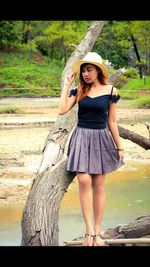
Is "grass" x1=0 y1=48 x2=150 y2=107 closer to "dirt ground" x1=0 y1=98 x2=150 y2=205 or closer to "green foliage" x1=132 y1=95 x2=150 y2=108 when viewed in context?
"green foliage" x1=132 y1=95 x2=150 y2=108

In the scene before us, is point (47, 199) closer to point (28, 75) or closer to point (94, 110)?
point (94, 110)

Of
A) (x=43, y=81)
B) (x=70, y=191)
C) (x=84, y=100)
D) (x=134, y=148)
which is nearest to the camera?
(x=84, y=100)

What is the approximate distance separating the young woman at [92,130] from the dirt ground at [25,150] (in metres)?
3.33

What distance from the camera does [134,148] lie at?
9.43 metres

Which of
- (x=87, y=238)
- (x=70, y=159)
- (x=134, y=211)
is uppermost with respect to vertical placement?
(x=70, y=159)

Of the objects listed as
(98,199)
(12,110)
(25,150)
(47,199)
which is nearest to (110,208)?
(47,199)

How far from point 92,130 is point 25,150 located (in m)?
6.36

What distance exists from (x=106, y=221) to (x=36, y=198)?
7.10 ft

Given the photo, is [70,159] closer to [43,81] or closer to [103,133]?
[103,133]

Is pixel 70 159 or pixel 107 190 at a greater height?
pixel 70 159

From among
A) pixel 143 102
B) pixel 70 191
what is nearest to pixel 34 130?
pixel 143 102

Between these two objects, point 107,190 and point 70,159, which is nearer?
point 70,159

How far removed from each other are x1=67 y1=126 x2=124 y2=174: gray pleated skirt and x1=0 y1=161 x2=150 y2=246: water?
153cm

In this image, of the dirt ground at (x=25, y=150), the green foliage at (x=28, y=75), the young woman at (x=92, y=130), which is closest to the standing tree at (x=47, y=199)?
the young woman at (x=92, y=130)
